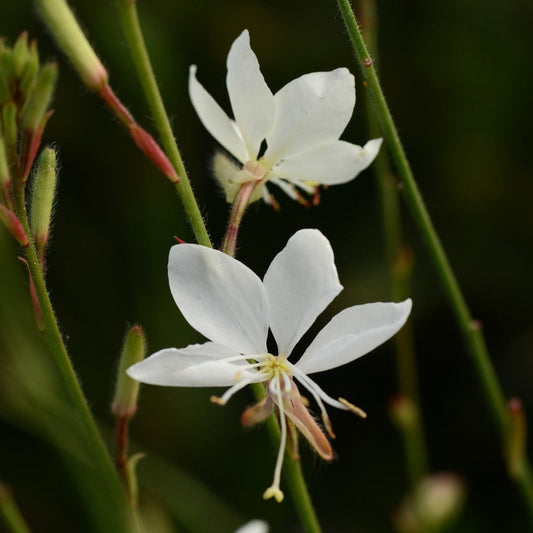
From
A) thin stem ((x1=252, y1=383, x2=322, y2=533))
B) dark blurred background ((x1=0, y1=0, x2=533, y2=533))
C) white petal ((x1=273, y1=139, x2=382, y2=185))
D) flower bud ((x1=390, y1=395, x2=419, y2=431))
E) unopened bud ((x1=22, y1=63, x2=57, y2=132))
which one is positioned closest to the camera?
unopened bud ((x1=22, y1=63, x2=57, y2=132))

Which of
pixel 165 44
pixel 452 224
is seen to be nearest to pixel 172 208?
pixel 165 44

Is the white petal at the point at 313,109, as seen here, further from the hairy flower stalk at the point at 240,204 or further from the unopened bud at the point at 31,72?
the unopened bud at the point at 31,72

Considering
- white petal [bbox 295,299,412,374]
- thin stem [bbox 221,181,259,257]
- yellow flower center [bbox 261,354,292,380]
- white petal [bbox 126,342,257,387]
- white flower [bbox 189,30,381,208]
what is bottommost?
yellow flower center [bbox 261,354,292,380]

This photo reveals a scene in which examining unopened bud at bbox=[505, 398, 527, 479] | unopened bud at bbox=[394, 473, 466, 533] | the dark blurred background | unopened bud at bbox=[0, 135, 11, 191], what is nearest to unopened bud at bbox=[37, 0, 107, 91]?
unopened bud at bbox=[0, 135, 11, 191]

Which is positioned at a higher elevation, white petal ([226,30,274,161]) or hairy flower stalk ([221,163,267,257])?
white petal ([226,30,274,161])

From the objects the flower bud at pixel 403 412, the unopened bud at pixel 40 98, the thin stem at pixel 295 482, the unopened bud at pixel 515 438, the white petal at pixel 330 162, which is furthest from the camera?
the flower bud at pixel 403 412

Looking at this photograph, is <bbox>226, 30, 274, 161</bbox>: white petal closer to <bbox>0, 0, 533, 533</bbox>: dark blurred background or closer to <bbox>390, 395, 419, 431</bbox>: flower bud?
<bbox>390, 395, 419, 431</bbox>: flower bud

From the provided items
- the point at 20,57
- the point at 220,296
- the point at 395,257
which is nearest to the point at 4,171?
the point at 20,57

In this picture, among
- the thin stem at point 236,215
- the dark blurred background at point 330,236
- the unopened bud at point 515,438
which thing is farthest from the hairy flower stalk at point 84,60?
the dark blurred background at point 330,236
